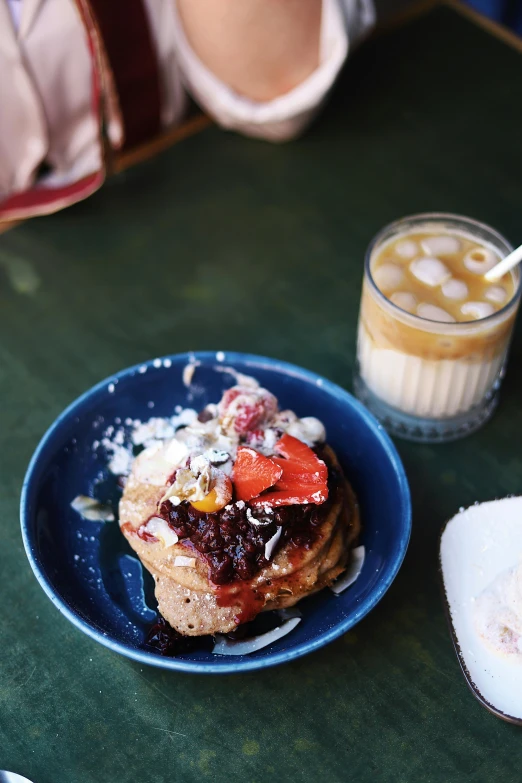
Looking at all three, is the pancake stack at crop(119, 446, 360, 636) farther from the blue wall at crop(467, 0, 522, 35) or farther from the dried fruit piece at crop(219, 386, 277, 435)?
the blue wall at crop(467, 0, 522, 35)

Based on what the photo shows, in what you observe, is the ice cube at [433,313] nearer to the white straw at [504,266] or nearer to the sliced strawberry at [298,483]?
the white straw at [504,266]

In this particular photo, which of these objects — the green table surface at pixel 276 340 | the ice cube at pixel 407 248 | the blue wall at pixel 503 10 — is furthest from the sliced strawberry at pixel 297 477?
the blue wall at pixel 503 10

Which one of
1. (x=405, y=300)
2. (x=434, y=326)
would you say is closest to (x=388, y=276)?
(x=405, y=300)

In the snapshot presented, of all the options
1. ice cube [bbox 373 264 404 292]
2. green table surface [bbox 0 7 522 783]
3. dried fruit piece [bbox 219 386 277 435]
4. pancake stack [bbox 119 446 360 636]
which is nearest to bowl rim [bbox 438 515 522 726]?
green table surface [bbox 0 7 522 783]

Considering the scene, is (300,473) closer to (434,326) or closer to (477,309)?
(434,326)

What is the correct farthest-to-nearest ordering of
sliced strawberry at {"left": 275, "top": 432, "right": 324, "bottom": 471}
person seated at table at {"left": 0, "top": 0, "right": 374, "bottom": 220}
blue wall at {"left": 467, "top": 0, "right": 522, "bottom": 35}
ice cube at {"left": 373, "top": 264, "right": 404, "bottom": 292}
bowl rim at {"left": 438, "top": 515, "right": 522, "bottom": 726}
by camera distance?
blue wall at {"left": 467, "top": 0, "right": 522, "bottom": 35}, person seated at table at {"left": 0, "top": 0, "right": 374, "bottom": 220}, ice cube at {"left": 373, "top": 264, "right": 404, "bottom": 292}, sliced strawberry at {"left": 275, "top": 432, "right": 324, "bottom": 471}, bowl rim at {"left": 438, "top": 515, "right": 522, "bottom": 726}

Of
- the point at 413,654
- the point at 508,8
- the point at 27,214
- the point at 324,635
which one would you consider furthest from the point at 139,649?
the point at 508,8

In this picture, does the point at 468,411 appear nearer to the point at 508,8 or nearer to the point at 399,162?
the point at 399,162
